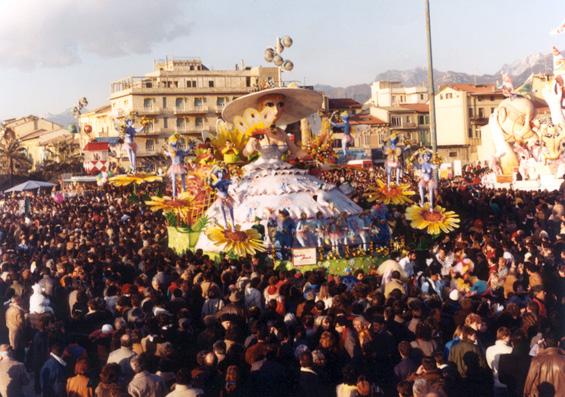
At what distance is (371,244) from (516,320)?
7.99m

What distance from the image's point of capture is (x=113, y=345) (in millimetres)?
9375

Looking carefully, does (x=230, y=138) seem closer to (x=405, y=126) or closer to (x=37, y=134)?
(x=405, y=126)

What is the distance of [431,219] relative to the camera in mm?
19172

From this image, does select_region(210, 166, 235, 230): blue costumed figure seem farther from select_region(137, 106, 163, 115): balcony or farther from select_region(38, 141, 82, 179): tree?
select_region(38, 141, 82, 179): tree

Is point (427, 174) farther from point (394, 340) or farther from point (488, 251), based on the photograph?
point (394, 340)

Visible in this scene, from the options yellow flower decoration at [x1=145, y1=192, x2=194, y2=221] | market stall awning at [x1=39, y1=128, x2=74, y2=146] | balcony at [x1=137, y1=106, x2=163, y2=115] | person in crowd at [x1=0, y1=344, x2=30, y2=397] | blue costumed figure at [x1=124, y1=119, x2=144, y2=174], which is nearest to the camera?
person in crowd at [x1=0, y1=344, x2=30, y2=397]

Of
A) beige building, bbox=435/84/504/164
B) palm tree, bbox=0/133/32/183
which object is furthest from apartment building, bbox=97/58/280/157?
beige building, bbox=435/84/504/164

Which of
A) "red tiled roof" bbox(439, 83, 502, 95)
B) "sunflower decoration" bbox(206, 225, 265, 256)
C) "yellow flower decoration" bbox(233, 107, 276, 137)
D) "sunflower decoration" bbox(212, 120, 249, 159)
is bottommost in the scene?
"sunflower decoration" bbox(206, 225, 265, 256)

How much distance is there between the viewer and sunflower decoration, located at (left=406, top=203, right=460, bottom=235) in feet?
62.0

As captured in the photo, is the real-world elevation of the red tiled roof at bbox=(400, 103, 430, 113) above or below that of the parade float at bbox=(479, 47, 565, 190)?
above

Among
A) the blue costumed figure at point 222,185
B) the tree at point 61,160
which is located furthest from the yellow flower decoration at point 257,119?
the tree at point 61,160

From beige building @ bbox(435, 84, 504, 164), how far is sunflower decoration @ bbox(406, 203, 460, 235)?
53.4 m

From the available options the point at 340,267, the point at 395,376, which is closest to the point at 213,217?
the point at 340,267

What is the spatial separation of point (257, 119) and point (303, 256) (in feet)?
18.8
